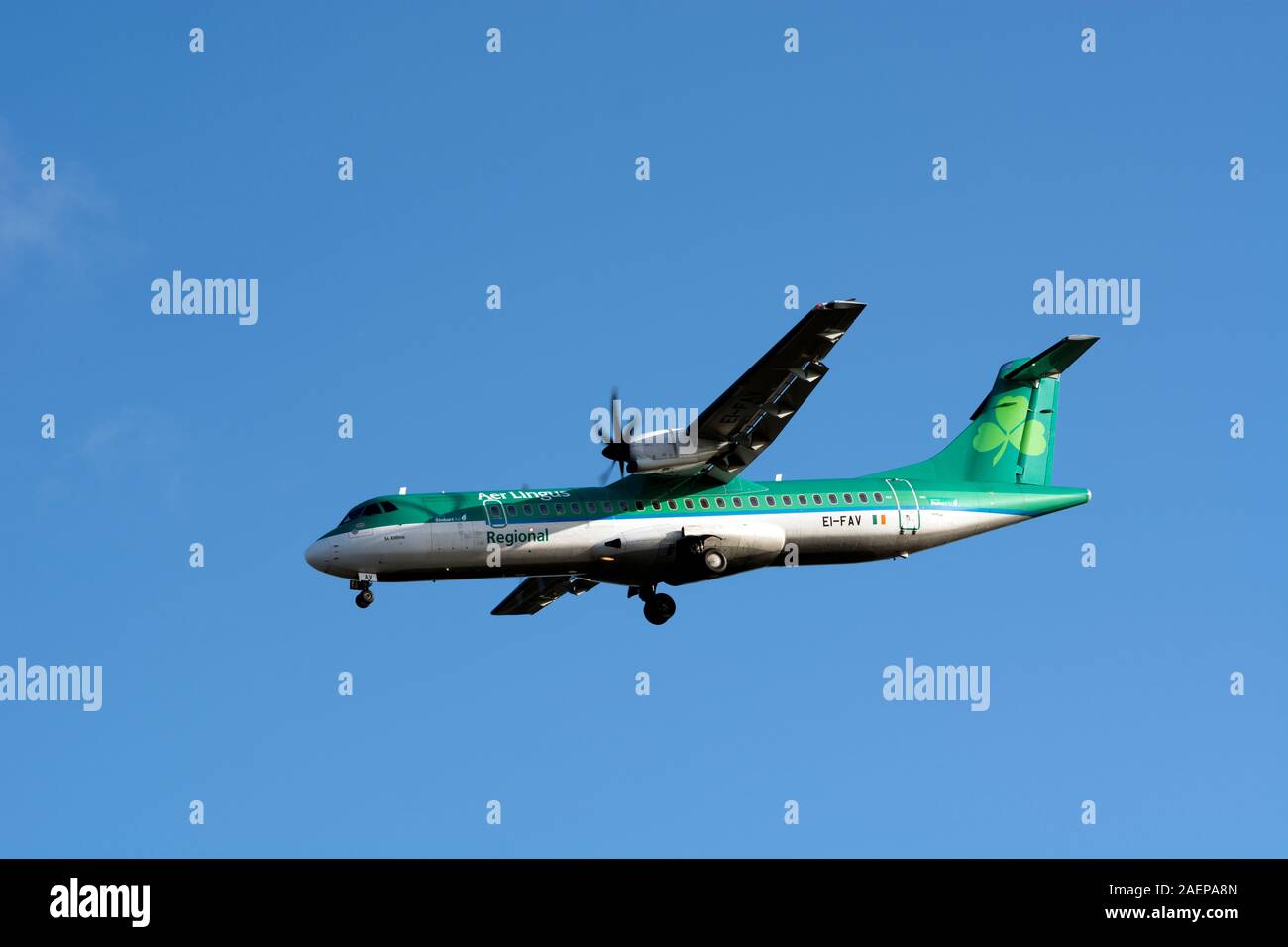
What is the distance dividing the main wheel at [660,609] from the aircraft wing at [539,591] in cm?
188

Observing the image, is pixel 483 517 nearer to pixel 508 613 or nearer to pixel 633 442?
pixel 633 442

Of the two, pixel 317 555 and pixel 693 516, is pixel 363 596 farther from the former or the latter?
pixel 693 516

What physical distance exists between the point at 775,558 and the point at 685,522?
205 centimetres

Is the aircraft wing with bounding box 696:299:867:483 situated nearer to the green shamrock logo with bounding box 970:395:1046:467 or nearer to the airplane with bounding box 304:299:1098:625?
the airplane with bounding box 304:299:1098:625

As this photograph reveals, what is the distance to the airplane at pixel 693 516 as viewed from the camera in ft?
114

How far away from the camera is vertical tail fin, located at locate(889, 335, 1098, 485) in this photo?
39438 millimetres

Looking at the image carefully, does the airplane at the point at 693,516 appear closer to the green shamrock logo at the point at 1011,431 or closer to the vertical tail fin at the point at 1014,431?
the vertical tail fin at the point at 1014,431

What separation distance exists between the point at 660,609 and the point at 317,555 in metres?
7.20

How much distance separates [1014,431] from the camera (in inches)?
1604

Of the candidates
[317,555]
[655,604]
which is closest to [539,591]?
[655,604]

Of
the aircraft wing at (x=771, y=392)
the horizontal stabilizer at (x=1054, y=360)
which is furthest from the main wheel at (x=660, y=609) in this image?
the horizontal stabilizer at (x=1054, y=360)

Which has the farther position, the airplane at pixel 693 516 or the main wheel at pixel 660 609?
the main wheel at pixel 660 609

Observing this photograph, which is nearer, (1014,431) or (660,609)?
(660,609)
